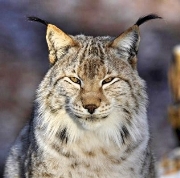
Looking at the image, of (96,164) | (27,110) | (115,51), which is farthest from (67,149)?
(27,110)

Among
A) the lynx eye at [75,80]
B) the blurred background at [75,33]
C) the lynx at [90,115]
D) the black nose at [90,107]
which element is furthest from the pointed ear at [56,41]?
the blurred background at [75,33]

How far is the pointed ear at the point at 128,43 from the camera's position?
5.91 m

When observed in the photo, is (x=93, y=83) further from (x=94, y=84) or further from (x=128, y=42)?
(x=128, y=42)

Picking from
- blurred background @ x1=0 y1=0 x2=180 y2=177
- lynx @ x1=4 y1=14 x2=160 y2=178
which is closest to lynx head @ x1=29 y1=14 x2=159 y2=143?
lynx @ x1=4 y1=14 x2=160 y2=178

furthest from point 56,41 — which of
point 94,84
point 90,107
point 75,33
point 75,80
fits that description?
point 75,33

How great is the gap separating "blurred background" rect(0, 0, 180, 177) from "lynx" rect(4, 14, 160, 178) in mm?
5890

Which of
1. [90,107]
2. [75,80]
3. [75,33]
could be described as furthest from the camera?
[75,33]

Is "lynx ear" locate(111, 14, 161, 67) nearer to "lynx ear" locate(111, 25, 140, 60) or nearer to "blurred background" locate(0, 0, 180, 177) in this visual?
"lynx ear" locate(111, 25, 140, 60)

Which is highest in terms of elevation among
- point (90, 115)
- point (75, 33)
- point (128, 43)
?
point (75, 33)

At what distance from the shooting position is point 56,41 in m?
5.99

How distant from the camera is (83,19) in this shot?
50.6ft

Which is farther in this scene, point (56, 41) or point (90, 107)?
point (56, 41)

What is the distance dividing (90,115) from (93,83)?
0.20 metres

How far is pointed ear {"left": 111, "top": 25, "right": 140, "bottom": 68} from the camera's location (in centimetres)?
591
